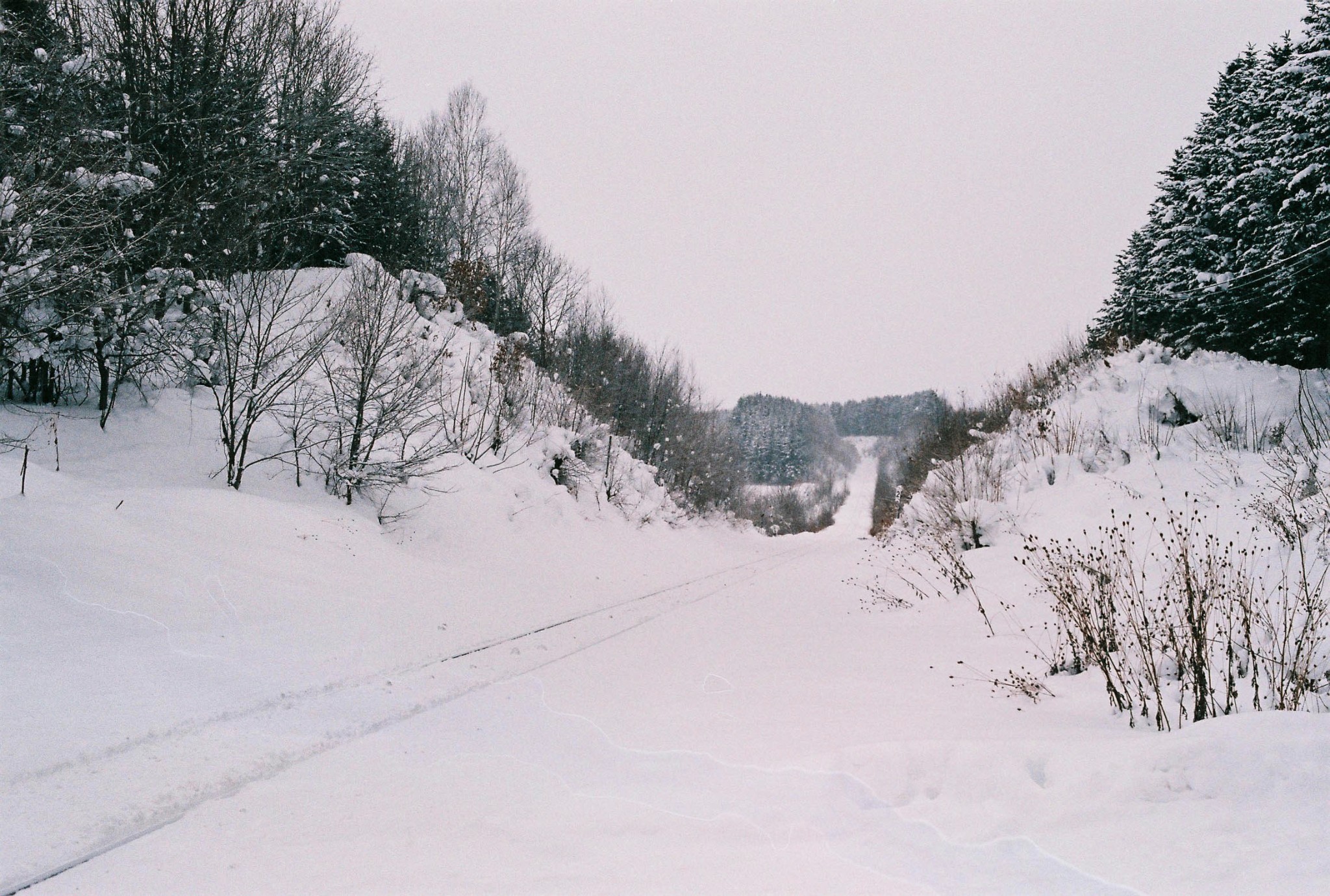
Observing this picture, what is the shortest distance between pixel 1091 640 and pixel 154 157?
1846 centimetres

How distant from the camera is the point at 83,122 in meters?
10.8

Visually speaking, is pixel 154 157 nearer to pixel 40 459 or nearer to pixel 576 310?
pixel 40 459

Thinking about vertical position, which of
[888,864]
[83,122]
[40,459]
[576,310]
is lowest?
[888,864]

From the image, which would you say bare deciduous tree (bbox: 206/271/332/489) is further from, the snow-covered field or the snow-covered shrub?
the snow-covered shrub

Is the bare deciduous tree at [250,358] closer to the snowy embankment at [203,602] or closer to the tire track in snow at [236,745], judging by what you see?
the snowy embankment at [203,602]

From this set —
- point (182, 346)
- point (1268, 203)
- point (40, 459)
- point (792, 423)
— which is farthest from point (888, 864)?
point (792, 423)

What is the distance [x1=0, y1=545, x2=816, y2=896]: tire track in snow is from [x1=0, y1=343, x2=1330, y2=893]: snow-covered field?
2cm

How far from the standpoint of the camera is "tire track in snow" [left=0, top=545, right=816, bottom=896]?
2.98 metres

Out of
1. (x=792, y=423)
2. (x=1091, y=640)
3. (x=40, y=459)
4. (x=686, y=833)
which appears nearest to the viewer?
(x=686, y=833)

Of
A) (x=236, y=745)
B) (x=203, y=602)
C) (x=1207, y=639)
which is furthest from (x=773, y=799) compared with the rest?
(x=203, y=602)

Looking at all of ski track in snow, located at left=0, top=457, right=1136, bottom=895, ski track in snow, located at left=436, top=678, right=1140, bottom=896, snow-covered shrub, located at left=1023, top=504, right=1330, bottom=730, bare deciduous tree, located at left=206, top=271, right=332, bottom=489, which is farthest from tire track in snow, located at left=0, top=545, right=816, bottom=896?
bare deciduous tree, located at left=206, top=271, right=332, bottom=489

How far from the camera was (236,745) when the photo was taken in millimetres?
3922

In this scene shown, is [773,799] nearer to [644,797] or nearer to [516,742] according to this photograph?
[644,797]

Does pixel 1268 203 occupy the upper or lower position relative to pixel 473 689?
upper
